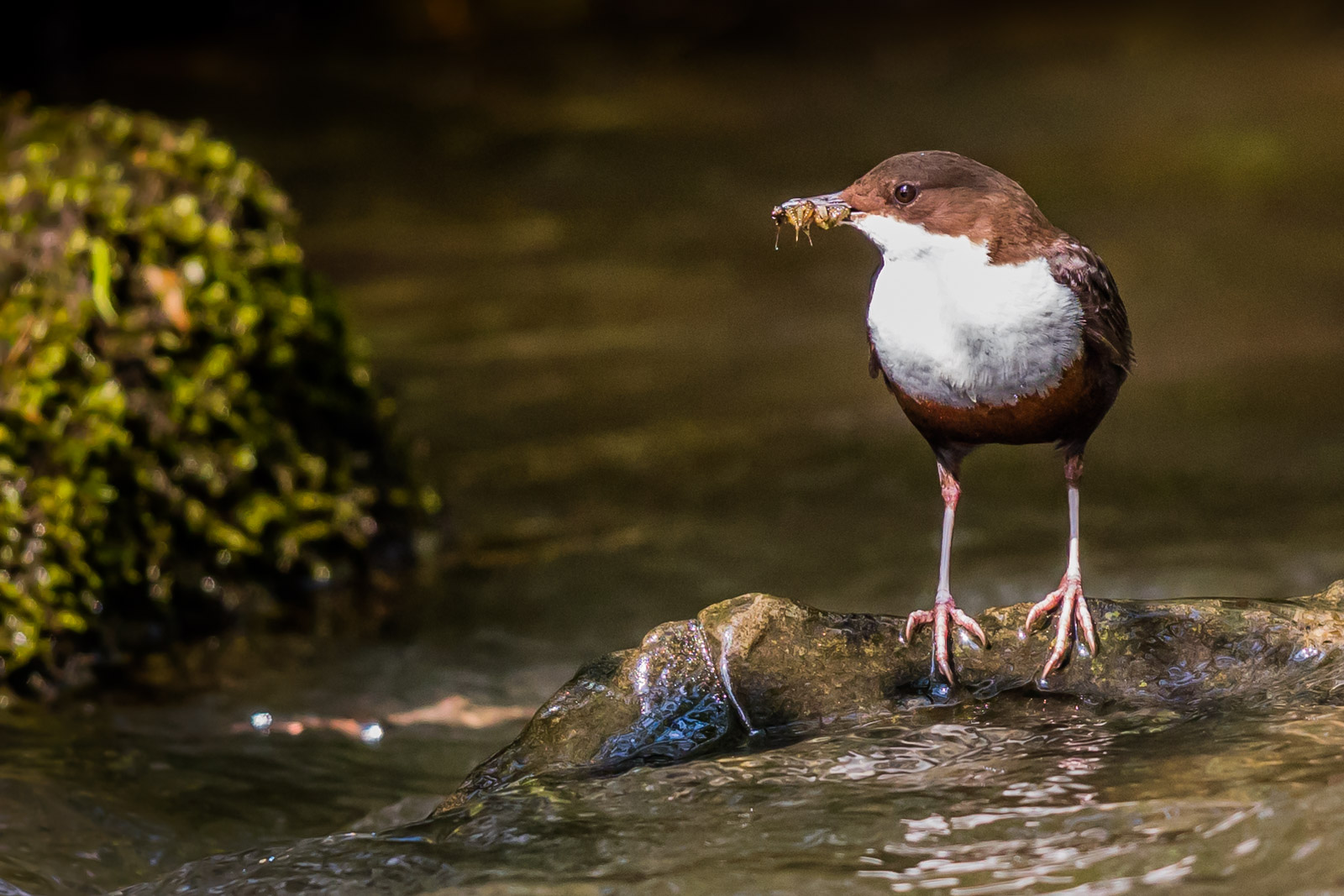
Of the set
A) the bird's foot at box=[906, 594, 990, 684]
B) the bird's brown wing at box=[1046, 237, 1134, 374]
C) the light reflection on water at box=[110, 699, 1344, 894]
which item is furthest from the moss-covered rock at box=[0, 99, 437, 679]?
the bird's brown wing at box=[1046, 237, 1134, 374]

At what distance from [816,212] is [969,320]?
31cm

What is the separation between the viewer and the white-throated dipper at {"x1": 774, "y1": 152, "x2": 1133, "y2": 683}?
97.2 inches

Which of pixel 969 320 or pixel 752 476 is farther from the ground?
pixel 969 320

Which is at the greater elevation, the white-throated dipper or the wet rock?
the white-throated dipper

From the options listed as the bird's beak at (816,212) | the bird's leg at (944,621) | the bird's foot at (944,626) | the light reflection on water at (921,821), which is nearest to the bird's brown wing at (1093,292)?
the bird's beak at (816,212)

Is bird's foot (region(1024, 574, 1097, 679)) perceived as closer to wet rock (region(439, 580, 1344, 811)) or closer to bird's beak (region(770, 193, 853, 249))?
wet rock (region(439, 580, 1344, 811))

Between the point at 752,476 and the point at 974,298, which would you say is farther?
the point at 752,476

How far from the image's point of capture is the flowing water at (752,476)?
2600 mm

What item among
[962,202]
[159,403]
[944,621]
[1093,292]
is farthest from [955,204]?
[159,403]

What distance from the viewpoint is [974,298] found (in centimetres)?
247

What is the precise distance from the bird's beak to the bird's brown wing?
35 centimetres

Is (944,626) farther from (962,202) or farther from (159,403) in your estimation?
(159,403)

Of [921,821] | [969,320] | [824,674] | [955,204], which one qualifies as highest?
[955,204]

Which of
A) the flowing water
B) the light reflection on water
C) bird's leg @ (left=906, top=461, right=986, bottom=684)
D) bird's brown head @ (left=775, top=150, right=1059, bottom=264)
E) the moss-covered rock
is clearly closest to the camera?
the light reflection on water
